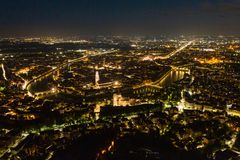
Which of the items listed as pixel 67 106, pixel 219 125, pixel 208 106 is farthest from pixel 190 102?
pixel 67 106

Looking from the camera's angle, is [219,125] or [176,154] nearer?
[176,154]

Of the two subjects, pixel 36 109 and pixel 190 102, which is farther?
pixel 190 102

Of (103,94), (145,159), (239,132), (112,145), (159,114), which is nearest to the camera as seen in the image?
(145,159)

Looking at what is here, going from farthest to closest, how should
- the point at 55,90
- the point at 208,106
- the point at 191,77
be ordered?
the point at 191,77 → the point at 55,90 → the point at 208,106

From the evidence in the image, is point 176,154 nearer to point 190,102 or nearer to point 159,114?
point 159,114

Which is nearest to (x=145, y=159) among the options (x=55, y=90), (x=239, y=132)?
(x=239, y=132)

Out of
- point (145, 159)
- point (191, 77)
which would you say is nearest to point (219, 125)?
point (145, 159)

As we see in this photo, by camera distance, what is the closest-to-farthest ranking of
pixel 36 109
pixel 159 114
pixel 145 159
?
pixel 145 159
pixel 159 114
pixel 36 109

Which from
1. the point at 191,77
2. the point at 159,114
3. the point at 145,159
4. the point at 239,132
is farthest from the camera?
the point at 191,77

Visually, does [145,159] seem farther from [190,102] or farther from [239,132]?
[190,102]
